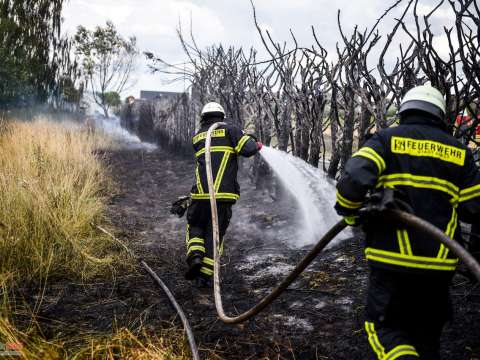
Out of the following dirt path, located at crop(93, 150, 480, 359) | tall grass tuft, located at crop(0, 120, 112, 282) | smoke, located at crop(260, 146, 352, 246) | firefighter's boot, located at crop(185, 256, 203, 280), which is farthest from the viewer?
smoke, located at crop(260, 146, 352, 246)

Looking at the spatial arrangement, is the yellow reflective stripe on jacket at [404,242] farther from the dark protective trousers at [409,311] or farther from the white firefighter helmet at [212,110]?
the white firefighter helmet at [212,110]

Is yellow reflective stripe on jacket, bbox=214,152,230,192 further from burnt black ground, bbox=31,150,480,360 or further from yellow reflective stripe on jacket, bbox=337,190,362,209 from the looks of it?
yellow reflective stripe on jacket, bbox=337,190,362,209

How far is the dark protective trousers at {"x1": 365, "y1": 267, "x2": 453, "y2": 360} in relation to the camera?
7.58 feet

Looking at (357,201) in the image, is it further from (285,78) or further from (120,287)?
(285,78)

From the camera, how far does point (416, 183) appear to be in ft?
7.65

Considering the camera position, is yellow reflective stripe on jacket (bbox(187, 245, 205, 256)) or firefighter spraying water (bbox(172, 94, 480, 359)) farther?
yellow reflective stripe on jacket (bbox(187, 245, 205, 256))

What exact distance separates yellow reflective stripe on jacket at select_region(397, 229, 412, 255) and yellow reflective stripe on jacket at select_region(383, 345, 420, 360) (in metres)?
0.45

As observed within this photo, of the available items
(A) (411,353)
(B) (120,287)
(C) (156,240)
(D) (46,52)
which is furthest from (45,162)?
(D) (46,52)

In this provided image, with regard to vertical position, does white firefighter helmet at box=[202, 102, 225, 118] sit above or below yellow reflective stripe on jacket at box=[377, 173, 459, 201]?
above

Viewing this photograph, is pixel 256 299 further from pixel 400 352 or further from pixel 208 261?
pixel 400 352

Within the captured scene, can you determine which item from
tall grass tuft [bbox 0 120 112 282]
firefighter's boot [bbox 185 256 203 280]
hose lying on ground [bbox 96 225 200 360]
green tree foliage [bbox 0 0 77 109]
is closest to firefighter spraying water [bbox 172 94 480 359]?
hose lying on ground [bbox 96 225 200 360]

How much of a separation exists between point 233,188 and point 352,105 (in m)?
2.31

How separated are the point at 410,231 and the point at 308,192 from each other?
200 inches

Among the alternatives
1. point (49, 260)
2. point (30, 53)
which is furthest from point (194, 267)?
point (30, 53)
